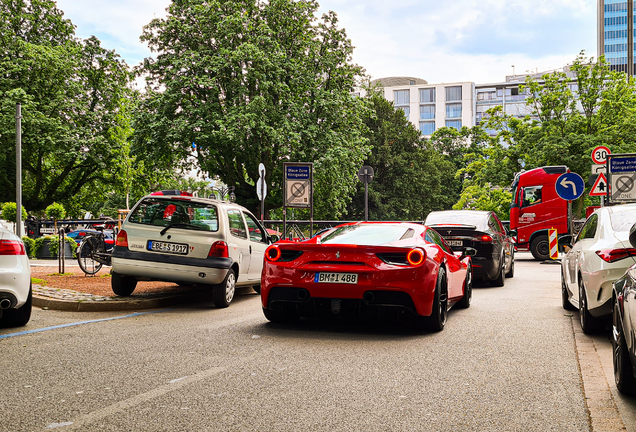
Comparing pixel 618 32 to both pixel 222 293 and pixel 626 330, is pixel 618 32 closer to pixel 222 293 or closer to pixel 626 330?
pixel 222 293

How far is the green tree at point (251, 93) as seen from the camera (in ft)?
95.3

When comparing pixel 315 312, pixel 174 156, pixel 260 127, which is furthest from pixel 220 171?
pixel 315 312

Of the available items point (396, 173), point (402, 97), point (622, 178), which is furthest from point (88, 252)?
point (402, 97)

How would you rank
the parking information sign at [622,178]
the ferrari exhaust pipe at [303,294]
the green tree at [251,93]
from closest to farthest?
1. the ferrari exhaust pipe at [303,294]
2. the parking information sign at [622,178]
3. the green tree at [251,93]

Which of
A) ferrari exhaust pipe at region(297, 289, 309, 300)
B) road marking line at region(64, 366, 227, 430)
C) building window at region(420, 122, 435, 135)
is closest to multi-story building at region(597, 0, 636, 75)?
building window at region(420, 122, 435, 135)

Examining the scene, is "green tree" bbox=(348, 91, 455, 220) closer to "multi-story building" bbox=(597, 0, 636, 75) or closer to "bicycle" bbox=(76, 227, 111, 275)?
"bicycle" bbox=(76, 227, 111, 275)

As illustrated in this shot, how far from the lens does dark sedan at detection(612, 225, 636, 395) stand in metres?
3.86

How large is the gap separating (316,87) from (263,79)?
406 cm

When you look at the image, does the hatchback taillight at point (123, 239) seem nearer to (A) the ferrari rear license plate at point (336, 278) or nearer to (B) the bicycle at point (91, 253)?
(A) the ferrari rear license plate at point (336, 278)

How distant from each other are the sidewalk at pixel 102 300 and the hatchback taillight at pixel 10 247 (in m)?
2.19

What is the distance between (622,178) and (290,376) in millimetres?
14200

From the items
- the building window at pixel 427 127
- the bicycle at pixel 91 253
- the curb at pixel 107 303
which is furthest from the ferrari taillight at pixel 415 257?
the building window at pixel 427 127

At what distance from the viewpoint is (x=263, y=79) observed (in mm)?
29156

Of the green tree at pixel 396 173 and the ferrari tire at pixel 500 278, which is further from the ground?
the green tree at pixel 396 173
